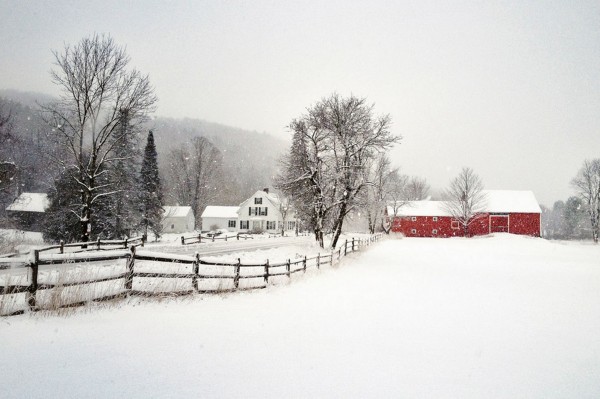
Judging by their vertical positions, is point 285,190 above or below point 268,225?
above

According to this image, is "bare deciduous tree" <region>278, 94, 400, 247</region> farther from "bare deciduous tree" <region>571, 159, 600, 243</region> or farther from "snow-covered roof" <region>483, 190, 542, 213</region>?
"bare deciduous tree" <region>571, 159, 600, 243</region>

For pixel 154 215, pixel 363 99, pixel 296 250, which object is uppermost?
pixel 363 99

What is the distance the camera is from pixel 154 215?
38.0m

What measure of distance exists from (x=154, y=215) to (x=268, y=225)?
28699mm

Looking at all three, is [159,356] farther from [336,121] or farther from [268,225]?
[268,225]

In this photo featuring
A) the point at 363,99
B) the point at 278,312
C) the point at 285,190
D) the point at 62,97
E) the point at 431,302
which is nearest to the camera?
the point at 278,312

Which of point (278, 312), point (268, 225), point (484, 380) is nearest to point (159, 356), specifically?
point (278, 312)

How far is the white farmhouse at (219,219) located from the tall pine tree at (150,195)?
2466cm

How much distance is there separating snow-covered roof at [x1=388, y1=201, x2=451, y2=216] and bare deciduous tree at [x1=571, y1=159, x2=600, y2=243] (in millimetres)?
21543

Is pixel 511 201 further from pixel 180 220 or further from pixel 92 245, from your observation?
pixel 92 245

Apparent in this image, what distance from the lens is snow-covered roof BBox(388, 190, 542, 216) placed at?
183 ft

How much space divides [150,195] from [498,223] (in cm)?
5452

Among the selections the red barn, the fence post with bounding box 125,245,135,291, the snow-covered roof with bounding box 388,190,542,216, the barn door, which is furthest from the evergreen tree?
the barn door

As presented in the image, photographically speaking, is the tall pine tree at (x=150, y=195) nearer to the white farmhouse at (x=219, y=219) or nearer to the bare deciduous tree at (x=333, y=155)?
the bare deciduous tree at (x=333, y=155)
